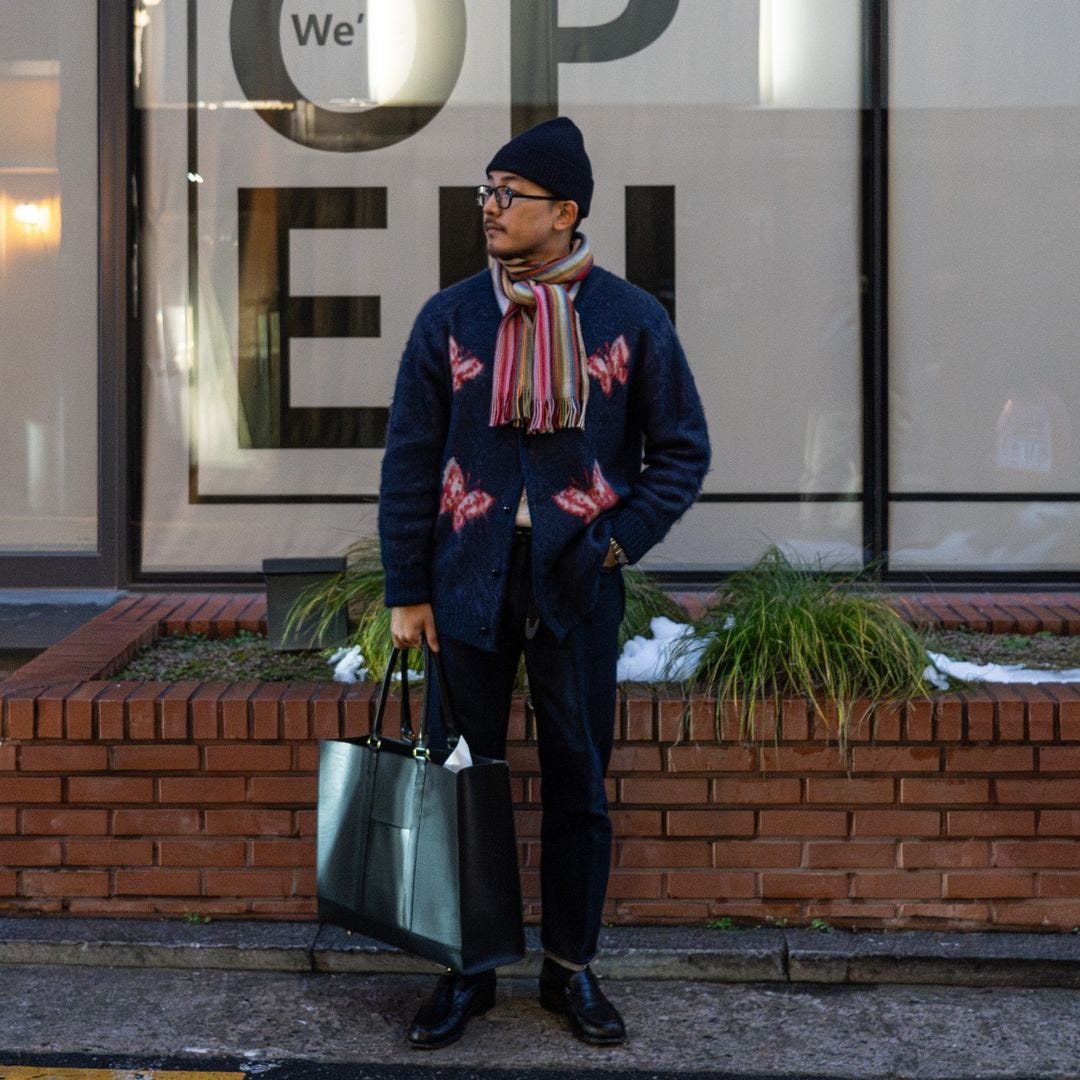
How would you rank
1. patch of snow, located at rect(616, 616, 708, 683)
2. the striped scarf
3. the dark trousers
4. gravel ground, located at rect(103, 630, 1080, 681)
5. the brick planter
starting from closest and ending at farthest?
the striped scarf → the dark trousers → the brick planter → patch of snow, located at rect(616, 616, 708, 683) → gravel ground, located at rect(103, 630, 1080, 681)

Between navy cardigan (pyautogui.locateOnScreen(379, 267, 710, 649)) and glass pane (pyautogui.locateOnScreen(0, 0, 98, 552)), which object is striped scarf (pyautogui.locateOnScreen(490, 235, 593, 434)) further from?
glass pane (pyautogui.locateOnScreen(0, 0, 98, 552))

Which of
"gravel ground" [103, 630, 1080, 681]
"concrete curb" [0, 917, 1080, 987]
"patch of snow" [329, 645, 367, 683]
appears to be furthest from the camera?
"gravel ground" [103, 630, 1080, 681]

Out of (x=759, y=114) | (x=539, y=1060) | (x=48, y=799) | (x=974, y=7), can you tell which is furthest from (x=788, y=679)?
(x=974, y=7)

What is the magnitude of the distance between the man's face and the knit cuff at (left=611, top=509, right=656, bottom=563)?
631 mm

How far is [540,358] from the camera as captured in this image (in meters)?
3.80

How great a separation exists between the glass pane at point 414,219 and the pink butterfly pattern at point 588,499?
3289mm

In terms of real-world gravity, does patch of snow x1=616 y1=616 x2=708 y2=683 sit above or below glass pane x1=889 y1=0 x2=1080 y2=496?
below

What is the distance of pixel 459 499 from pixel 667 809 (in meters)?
1.31

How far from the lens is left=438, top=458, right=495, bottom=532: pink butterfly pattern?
3.91 metres

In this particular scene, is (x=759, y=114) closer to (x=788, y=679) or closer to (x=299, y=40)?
(x=299, y=40)

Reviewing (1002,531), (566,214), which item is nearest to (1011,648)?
(1002,531)

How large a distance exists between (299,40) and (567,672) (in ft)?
13.6

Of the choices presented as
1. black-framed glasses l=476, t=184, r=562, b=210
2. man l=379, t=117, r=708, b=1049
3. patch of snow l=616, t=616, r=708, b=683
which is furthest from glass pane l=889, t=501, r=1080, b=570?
black-framed glasses l=476, t=184, r=562, b=210

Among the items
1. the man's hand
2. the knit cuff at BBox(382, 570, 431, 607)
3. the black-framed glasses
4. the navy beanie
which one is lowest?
the man's hand
